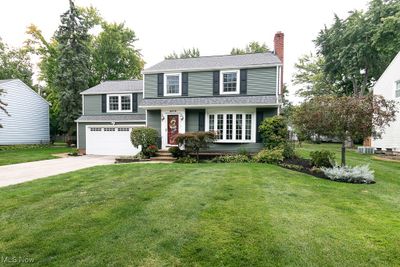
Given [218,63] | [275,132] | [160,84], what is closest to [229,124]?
[275,132]

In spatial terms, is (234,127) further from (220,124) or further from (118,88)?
(118,88)

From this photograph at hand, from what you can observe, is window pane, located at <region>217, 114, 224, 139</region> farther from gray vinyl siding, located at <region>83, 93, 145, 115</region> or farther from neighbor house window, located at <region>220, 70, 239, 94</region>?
gray vinyl siding, located at <region>83, 93, 145, 115</region>

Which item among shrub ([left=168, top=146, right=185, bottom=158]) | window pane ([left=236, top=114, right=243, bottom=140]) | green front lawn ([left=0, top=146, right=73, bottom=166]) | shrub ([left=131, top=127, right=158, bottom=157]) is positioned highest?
window pane ([left=236, top=114, right=243, bottom=140])

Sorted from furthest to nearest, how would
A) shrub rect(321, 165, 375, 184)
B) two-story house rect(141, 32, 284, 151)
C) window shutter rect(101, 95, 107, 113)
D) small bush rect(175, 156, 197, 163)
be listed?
Answer: 1. window shutter rect(101, 95, 107, 113)
2. two-story house rect(141, 32, 284, 151)
3. small bush rect(175, 156, 197, 163)
4. shrub rect(321, 165, 375, 184)

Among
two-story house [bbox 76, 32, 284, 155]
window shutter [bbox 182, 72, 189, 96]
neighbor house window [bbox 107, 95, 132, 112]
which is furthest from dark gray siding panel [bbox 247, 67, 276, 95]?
neighbor house window [bbox 107, 95, 132, 112]

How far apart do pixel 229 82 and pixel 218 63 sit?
1.71m

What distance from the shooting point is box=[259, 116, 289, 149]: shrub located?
1231 cm

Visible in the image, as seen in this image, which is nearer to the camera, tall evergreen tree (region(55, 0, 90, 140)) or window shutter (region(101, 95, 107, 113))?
window shutter (region(101, 95, 107, 113))

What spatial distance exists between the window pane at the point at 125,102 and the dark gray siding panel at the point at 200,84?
608 cm

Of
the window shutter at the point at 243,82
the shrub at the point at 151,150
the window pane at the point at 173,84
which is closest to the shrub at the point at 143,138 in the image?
the shrub at the point at 151,150

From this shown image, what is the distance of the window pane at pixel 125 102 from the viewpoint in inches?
734

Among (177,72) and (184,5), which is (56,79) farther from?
(184,5)

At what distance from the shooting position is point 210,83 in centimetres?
1466

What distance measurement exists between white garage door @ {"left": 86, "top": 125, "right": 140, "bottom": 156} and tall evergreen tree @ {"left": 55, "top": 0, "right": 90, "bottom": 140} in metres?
6.95
